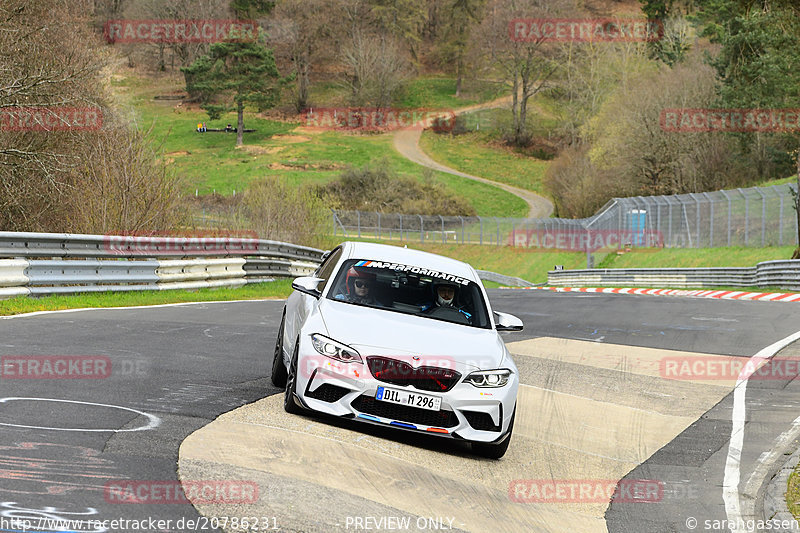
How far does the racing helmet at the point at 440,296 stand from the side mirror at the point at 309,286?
1086 millimetres

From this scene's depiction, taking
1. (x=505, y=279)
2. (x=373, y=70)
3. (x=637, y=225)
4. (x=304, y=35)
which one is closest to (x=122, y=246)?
(x=505, y=279)

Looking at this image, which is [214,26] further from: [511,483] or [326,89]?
[511,483]

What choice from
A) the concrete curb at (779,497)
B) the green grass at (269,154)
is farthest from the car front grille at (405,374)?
the green grass at (269,154)

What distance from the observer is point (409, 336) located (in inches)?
298

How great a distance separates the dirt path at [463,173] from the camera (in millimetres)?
94162

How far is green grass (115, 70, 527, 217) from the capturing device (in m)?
94.9

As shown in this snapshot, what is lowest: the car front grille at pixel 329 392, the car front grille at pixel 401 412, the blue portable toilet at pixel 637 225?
the blue portable toilet at pixel 637 225

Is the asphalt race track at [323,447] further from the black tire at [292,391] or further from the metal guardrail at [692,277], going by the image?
the metal guardrail at [692,277]

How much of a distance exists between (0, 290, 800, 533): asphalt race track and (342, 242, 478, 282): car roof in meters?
1.53

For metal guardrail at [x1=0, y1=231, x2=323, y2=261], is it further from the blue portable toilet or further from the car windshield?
the blue portable toilet

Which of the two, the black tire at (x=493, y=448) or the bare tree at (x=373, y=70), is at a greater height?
the bare tree at (x=373, y=70)

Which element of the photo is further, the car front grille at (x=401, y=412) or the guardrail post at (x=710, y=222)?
the guardrail post at (x=710, y=222)

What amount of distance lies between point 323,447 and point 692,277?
3430 cm

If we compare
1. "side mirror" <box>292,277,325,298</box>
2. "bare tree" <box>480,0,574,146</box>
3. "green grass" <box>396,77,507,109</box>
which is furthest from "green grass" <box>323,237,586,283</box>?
"green grass" <box>396,77,507,109</box>
